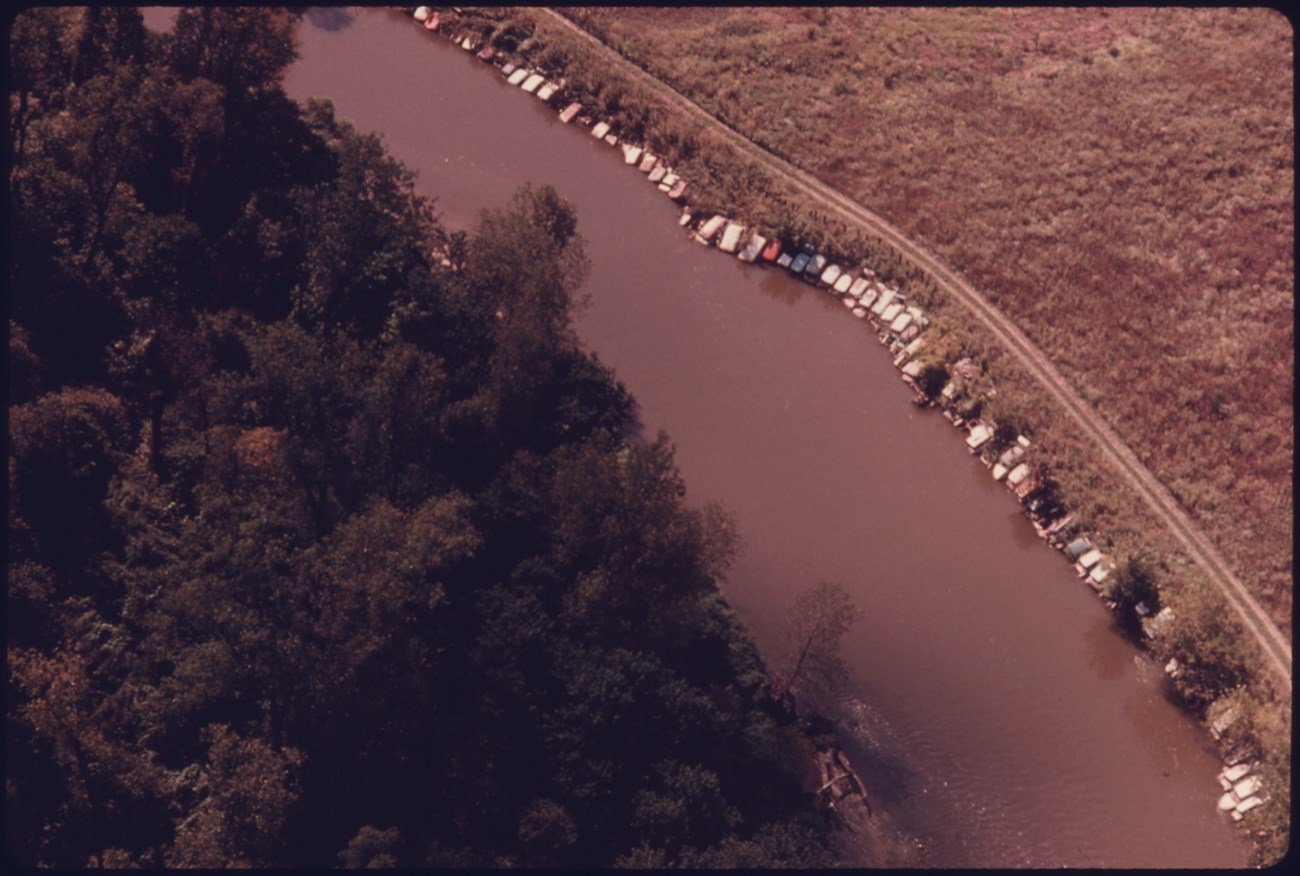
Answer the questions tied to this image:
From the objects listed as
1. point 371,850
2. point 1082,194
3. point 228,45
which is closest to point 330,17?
point 228,45

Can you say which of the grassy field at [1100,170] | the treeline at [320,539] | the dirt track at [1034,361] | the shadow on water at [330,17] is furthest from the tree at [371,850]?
the shadow on water at [330,17]

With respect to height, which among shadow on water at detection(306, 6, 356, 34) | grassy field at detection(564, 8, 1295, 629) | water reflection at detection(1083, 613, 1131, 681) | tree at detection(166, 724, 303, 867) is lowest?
tree at detection(166, 724, 303, 867)

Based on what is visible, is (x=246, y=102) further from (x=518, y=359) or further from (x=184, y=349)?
(x=518, y=359)

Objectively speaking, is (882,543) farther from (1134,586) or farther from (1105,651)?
(1134,586)

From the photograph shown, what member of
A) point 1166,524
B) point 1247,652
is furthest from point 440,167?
point 1247,652

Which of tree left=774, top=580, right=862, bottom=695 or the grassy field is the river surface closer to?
tree left=774, top=580, right=862, bottom=695

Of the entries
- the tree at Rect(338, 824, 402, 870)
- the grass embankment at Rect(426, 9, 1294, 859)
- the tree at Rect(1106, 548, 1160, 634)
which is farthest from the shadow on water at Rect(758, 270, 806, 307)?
the tree at Rect(338, 824, 402, 870)
